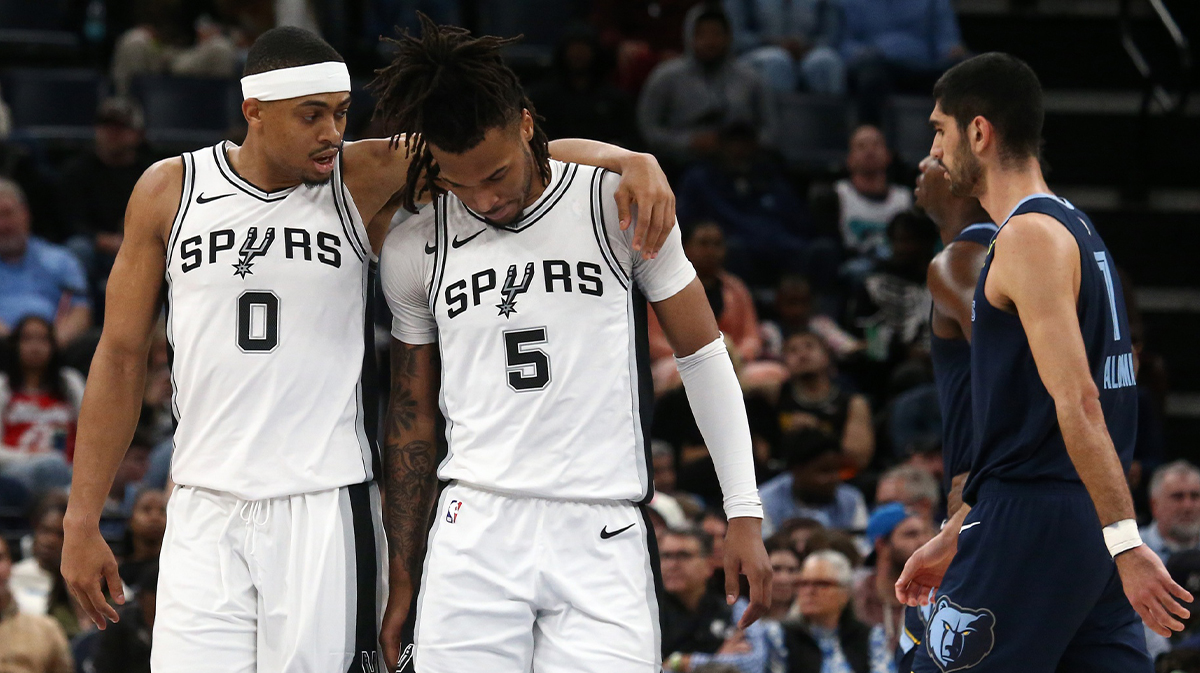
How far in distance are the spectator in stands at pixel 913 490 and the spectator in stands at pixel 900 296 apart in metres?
2.26

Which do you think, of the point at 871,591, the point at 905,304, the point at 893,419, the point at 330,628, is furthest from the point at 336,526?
the point at 905,304

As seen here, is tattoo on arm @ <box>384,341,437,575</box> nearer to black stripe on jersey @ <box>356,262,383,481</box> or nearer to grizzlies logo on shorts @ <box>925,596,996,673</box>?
black stripe on jersey @ <box>356,262,383,481</box>

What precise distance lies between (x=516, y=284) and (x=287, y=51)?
0.93m

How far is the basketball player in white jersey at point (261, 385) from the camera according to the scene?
159 inches

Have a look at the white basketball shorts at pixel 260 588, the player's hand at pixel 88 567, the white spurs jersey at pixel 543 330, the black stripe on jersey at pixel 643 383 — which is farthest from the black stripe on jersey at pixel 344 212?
the player's hand at pixel 88 567

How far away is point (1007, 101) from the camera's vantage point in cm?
413

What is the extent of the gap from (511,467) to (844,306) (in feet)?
26.1

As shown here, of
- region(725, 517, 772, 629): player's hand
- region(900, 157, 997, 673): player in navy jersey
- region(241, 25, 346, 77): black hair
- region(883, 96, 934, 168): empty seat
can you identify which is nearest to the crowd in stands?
region(883, 96, 934, 168): empty seat

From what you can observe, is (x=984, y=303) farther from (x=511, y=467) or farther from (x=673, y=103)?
(x=673, y=103)

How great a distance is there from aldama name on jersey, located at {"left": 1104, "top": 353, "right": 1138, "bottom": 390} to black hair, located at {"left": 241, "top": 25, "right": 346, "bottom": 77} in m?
2.22

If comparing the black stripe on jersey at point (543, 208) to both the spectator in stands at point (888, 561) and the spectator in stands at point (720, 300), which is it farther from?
the spectator in stands at point (720, 300)

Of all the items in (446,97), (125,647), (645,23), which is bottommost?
(125,647)

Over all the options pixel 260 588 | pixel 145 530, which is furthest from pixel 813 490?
pixel 260 588

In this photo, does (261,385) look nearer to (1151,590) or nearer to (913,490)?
(1151,590)
